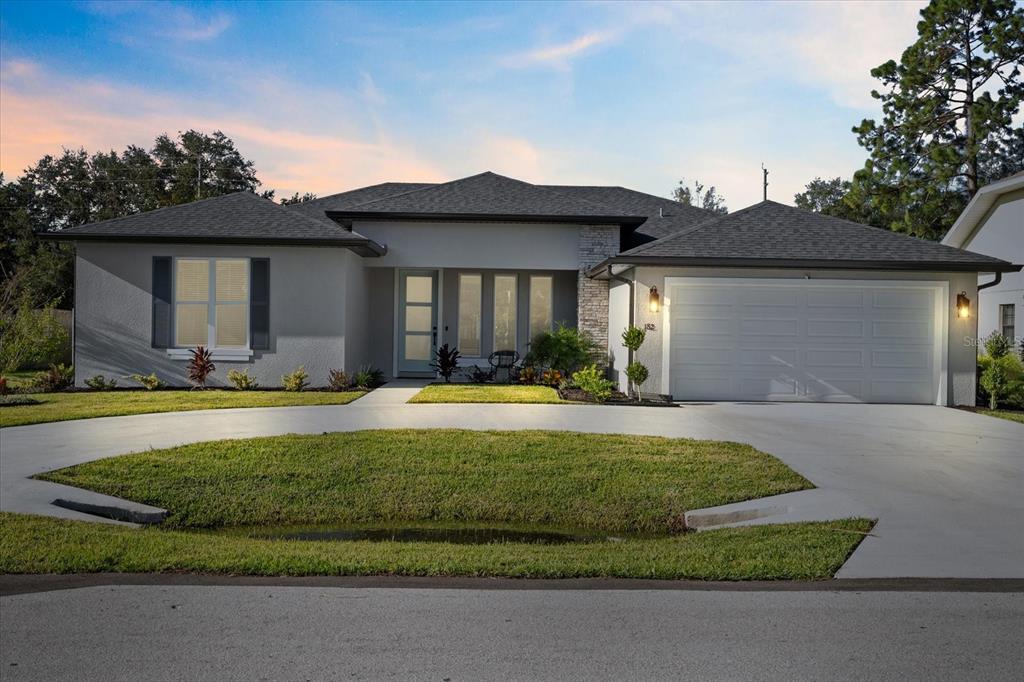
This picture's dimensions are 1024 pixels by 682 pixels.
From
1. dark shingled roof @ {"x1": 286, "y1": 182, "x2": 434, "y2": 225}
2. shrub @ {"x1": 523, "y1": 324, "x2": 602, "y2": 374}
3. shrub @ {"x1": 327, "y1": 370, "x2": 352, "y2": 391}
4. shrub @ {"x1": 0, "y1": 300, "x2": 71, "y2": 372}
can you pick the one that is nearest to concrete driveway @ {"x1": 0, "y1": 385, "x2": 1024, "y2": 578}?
shrub @ {"x1": 327, "y1": 370, "x2": 352, "y2": 391}

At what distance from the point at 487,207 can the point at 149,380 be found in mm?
8001

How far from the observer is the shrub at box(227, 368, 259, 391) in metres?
16.6

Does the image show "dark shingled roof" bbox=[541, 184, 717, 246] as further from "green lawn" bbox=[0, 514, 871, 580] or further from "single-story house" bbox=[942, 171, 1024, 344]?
"green lawn" bbox=[0, 514, 871, 580]

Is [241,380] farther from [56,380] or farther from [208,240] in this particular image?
[56,380]

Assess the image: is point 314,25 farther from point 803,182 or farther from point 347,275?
point 803,182

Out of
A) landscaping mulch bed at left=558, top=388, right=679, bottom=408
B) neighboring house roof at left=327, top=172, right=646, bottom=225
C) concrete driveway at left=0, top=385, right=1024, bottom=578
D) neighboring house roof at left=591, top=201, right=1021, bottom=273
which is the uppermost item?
neighboring house roof at left=327, top=172, right=646, bottom=225

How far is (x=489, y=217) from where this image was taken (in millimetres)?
18703

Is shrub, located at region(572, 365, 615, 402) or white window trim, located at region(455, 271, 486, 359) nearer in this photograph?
shrub, located at region(572, 365, 615, 402)

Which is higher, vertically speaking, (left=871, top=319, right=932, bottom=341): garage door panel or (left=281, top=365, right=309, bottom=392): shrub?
(left=871, top=319, right=932, bottom=341): garage door panel

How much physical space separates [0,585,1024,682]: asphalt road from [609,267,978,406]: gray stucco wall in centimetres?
1039

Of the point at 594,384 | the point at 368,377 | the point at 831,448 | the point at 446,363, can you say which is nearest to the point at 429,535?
Result: the point at 831,448

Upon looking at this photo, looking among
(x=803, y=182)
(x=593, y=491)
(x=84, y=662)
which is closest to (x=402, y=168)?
(x=593, y=491)

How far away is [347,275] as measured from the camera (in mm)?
17141

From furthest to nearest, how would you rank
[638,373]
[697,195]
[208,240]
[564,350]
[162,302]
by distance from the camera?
[697,195], [564,350], [162,302], [208,240], [638,373]
